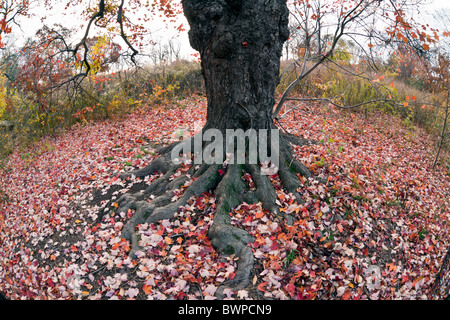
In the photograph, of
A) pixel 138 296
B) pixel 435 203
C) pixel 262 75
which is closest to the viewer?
pixel 138 296

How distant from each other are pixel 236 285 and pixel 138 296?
41.9 inches

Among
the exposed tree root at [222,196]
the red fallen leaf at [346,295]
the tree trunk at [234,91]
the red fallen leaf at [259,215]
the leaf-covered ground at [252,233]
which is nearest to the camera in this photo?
the red fallen leaf at [346,295]

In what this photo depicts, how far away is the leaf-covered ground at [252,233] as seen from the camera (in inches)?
117

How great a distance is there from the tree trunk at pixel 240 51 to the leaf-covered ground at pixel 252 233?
1071 mm

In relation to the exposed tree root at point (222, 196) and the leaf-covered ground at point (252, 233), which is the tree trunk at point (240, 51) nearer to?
the exposed tree root at point (222, 196)

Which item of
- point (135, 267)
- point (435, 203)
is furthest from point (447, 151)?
point (135, 267)

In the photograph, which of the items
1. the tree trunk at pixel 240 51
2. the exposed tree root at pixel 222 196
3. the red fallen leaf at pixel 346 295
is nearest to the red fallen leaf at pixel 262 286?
the exposed tree root at pixel 222 196

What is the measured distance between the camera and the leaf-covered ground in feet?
9.79

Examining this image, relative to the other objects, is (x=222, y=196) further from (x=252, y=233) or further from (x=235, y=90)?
(x=235, y=90)

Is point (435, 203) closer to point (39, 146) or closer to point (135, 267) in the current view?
point (135, 267)

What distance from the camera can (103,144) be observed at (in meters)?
7.07

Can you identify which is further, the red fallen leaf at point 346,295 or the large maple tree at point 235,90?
the large maple tree at point 235,90

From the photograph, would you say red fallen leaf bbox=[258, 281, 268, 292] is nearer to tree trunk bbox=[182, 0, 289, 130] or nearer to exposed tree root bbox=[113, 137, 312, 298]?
exposed tree root bbox=[113, 137, 312, 298]

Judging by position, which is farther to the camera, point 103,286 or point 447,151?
point 447,151
